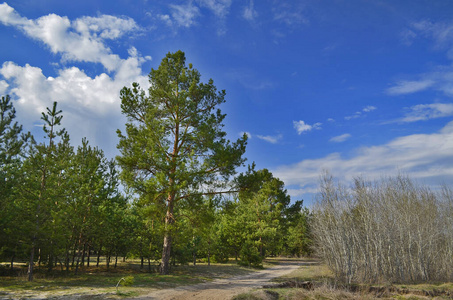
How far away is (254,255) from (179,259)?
10246 mm

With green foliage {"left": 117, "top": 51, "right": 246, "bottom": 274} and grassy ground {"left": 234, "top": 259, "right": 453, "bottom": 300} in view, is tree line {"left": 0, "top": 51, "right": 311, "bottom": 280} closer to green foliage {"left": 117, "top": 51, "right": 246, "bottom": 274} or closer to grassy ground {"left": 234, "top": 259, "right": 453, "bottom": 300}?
green foliage {"left": 117, "top": 51, "right": 246, "bottom": 274}

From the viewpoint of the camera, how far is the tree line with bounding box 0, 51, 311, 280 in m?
14.8

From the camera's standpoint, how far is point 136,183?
17156 millimetres

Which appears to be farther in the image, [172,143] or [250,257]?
[250,257]

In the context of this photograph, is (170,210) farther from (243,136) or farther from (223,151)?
(243,136)

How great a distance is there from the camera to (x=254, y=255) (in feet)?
97.6

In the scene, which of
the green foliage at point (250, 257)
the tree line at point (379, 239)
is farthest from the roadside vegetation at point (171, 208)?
the green foliage at point (250, 257)

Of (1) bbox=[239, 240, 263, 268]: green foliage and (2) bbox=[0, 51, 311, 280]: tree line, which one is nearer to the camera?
(2) bbox=[0, 51, 311, 280]: tree line

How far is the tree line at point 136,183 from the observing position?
1480 centimetres

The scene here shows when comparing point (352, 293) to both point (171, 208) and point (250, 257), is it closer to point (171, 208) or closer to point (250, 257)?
point (171, 208)

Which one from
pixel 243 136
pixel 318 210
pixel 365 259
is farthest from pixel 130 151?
pixel 365 259

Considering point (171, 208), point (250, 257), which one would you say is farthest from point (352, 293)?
point (250, 257)

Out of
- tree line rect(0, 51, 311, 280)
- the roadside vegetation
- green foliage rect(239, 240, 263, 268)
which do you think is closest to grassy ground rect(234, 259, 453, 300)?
the roadside vegetation

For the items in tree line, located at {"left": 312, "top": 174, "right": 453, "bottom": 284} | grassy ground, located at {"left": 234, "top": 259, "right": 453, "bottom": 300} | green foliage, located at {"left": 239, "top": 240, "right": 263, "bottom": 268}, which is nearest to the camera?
grassy ground, located at {"left": 234, "top": 259, "right": 453, "bottom": 300}
